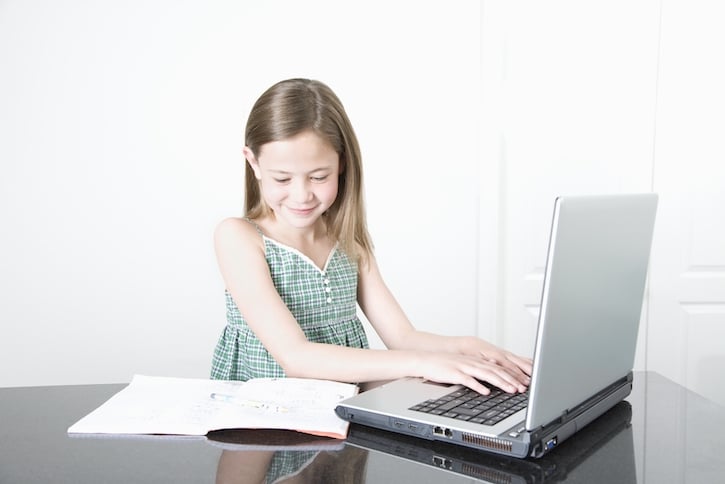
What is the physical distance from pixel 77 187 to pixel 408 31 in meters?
1.49

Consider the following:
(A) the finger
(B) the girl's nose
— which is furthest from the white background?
(A) the finger

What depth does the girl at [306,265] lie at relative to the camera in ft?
4.55

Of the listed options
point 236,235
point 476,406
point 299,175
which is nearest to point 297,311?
point 236,235

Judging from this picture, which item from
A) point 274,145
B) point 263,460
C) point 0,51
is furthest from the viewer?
point 0,51

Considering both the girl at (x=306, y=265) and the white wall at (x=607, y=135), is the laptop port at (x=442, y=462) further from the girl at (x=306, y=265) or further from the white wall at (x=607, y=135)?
the white wall at (x=607, y=135)

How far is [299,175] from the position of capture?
5.10ft

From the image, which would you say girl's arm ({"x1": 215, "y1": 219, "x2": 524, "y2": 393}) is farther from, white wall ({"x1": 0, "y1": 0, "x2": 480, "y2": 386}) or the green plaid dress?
white wall ({"x1": 0, "y1": 0, "x2": 480, "y2": 386})

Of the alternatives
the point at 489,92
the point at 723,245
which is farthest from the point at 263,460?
the point at 723,245

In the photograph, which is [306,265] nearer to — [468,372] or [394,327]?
[394,327]

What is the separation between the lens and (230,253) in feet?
Result: 5.28

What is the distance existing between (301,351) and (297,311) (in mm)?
315

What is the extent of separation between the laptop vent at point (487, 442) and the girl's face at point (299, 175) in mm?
743

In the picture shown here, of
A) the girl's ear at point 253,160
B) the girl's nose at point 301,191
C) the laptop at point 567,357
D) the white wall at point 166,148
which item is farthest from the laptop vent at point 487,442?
the white wall at point 166,148

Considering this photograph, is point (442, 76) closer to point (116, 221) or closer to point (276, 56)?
point (276, 56)
